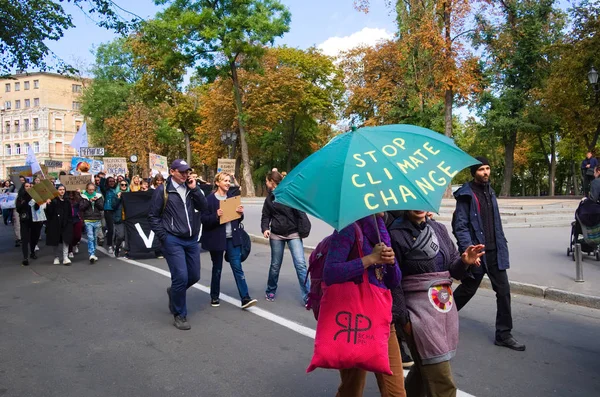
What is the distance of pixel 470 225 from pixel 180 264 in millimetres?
3169

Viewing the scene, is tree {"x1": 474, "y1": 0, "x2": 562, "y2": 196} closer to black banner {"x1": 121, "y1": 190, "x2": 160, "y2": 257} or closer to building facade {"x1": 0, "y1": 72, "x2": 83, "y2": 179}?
black banner {"x1": 121, "y1": 190, "x2": 160, "y2": 257}

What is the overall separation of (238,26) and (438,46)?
15.7 metres

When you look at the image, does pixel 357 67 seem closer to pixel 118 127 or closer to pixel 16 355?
pixel 118 127

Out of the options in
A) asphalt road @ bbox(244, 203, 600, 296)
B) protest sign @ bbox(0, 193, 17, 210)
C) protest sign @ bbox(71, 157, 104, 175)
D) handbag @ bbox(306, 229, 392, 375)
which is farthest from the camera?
protest sign @ bbox(71, 157, 104, 175)

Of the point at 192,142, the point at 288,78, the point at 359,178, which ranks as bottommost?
the point at 359,178

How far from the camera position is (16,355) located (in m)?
5.27

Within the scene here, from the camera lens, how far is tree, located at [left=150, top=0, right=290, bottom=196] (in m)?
33.5

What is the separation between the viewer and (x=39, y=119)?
294 ft

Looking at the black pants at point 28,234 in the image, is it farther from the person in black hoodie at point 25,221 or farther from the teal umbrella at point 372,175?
the teal umbrella at point 372,175

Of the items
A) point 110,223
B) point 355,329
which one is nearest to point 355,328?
point 355,329

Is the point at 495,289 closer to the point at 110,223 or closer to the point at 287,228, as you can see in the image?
the point at 287,228

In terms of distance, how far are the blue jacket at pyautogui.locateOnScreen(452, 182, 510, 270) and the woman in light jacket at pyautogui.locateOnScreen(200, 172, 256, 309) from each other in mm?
2943

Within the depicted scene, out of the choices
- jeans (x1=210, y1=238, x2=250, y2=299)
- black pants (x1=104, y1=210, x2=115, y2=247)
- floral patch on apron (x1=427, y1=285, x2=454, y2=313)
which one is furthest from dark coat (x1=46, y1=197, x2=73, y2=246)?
floral patch on apron (x1=427, y1=285, x2=454, y2=313)

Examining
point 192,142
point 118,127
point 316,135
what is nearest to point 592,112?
point 316,135
